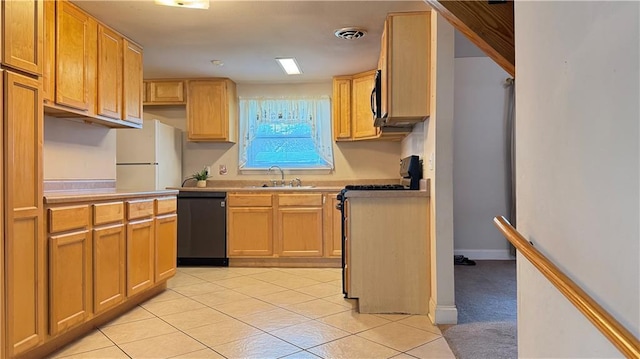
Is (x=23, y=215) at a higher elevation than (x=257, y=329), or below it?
higher

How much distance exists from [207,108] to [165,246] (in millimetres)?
2042

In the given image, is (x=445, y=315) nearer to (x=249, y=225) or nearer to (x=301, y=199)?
(x=301, y=199)

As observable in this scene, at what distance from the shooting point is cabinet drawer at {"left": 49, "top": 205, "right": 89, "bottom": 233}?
2225 millimetres

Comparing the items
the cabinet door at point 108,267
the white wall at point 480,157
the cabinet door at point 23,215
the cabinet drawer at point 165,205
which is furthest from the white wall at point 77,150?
the white wall at point 480,157

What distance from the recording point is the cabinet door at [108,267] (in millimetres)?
Result: 2564

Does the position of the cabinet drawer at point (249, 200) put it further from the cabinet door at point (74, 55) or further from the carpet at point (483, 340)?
the carpet at point (483, 340)

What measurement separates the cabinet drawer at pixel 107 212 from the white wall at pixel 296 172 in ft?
8.37

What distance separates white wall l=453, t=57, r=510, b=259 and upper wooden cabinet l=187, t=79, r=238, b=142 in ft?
9.03

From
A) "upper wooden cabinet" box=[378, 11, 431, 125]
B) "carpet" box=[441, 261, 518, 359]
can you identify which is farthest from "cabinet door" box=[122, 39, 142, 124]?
"carpet" box=[441, 261, 518, 359]

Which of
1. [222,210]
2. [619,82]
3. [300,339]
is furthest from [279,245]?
[619,82]

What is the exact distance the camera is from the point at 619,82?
2.63 ft

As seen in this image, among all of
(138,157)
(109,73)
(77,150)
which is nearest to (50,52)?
(109,73)

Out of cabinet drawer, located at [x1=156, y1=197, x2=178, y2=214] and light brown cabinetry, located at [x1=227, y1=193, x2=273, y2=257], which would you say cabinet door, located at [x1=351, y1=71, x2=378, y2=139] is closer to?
light brown cabinetry, located at [x1=227, y1=193, x2=273, y2=257]

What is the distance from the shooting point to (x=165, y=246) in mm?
3500
